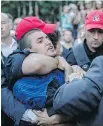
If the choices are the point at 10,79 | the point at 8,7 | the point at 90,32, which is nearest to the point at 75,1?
the point at 8,7

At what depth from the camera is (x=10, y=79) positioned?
10.5ft

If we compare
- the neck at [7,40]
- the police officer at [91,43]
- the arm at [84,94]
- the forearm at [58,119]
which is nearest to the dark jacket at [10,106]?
the forearm at [58,119]

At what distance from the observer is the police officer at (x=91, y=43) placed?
398 centimetres

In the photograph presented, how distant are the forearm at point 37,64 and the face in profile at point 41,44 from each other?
102 mm

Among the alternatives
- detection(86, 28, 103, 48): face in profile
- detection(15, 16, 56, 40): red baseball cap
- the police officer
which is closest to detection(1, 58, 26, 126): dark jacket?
detection(15, 16, 56, 40): red baseball cap

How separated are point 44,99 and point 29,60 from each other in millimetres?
309

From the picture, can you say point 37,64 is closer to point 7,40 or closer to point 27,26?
point 27,26

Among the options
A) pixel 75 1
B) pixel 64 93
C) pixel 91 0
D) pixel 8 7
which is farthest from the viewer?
pixel 8 7

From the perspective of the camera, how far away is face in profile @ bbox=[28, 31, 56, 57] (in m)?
3.14

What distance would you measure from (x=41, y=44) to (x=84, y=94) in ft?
2.72

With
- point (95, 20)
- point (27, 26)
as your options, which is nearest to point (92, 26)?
point (95, 20)

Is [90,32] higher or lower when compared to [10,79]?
higher

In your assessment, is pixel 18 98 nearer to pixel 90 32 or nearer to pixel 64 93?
pixel 64 93

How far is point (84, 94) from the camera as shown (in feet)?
8.11
